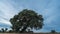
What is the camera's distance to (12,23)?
138ft

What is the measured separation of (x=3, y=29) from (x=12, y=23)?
2838 mm

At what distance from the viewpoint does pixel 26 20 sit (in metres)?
39.5

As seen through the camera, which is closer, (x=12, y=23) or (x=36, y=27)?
(x=36, y=27)

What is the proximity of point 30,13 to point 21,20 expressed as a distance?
Answer: 329cm

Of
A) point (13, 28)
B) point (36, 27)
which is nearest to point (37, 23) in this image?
point (36, 27)

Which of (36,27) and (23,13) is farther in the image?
(23,13)

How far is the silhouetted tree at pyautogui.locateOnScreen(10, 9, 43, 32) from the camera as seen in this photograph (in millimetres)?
39281

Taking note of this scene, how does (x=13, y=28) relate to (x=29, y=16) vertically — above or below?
below

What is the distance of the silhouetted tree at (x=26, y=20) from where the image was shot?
129 ft

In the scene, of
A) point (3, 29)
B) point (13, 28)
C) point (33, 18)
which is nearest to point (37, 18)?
point (33, 18)

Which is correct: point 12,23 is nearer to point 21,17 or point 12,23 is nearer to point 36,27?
point 21,17

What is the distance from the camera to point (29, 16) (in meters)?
40.2

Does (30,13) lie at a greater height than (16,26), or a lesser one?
greater

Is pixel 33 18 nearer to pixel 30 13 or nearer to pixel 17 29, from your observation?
pixel 30 13
